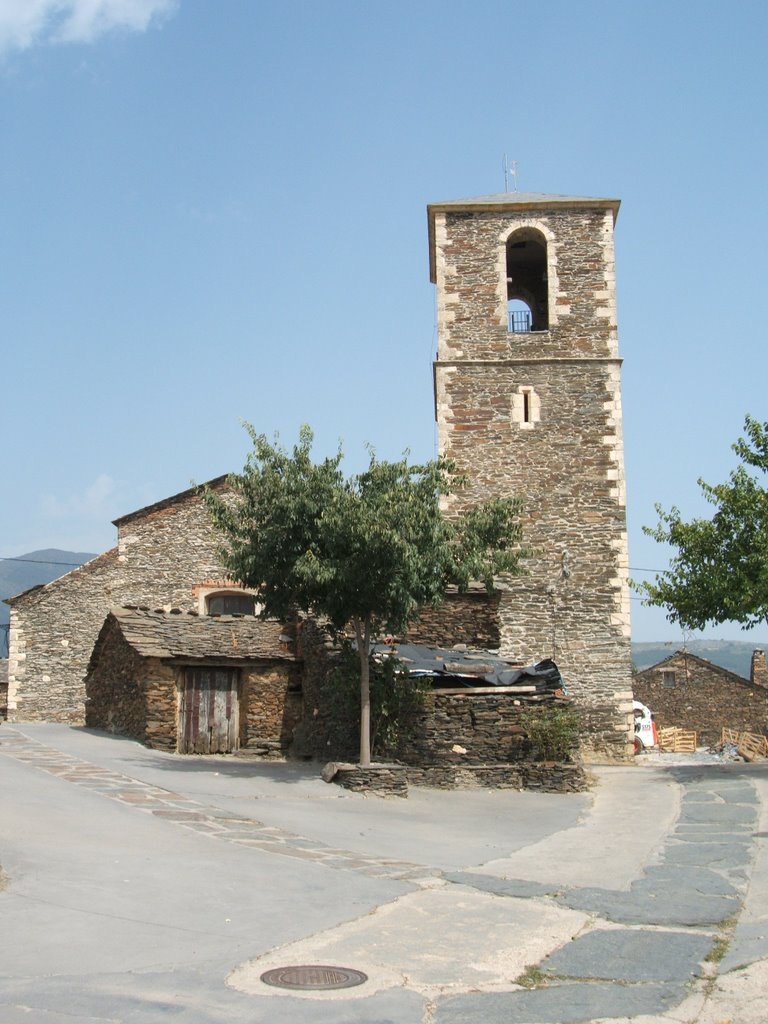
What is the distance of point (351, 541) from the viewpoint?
15.8 meters

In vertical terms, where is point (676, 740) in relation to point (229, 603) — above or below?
below

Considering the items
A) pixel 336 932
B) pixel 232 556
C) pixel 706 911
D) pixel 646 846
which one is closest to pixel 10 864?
pixel 336 932

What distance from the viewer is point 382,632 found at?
17.7m

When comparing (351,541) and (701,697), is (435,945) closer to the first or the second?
(351,541)

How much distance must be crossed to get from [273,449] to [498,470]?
9.01 metres

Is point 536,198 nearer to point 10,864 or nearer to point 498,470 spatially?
point 498,470

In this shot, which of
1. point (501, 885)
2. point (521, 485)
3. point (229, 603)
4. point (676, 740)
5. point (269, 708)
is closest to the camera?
point (501, 885)

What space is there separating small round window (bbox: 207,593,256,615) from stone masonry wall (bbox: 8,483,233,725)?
48 cm

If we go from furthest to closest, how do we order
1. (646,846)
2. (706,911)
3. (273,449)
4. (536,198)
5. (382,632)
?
(536,198), (382,632), (273,449), (646,846), (706,911)

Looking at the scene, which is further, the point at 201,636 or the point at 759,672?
the point at 759,672

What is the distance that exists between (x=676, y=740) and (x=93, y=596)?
1113 inches

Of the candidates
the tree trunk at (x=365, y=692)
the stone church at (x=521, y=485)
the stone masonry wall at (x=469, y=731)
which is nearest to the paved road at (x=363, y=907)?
the tree trunk at (x=365, y=692)

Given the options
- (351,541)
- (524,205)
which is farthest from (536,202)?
(351,541)

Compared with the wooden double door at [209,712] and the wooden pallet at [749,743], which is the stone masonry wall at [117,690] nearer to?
the wooden double door at [209,712]
